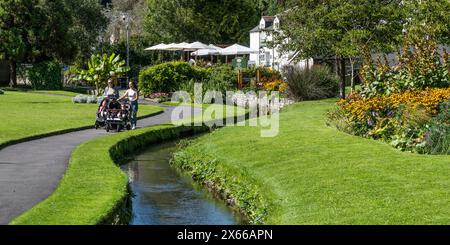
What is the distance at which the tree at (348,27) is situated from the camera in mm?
35438

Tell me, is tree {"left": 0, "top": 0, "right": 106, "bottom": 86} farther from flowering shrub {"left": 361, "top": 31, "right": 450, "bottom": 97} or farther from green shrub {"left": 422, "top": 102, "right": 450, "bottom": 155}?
green shrub {"left": 422, "top": 102, "right": 450, "bottom": 155}

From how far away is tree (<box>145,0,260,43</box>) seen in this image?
259ft

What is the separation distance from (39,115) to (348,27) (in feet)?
50.1

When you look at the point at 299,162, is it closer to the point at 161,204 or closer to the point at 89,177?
the point at 161,204

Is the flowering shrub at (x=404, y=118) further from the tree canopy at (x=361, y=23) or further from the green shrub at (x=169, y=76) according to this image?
the green shrub at (x=169, y=76)

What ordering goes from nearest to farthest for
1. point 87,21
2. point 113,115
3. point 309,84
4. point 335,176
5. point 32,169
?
1. point 335,176
2. point 32,169
3. point 113,115
4. point 309,84
5. point 87,21

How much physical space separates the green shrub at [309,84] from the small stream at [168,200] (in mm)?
18614

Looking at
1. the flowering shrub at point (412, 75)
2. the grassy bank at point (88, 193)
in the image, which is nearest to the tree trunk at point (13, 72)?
the grassy bank at point (88, 193)

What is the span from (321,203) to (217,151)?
8125mm

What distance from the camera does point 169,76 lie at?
46438 mm

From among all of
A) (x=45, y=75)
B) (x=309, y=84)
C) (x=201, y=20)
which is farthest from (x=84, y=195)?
(x=201, y=20)

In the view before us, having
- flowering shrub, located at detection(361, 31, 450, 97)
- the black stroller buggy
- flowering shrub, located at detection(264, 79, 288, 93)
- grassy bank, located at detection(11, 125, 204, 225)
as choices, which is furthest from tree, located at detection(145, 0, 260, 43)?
grassy bank, located at detection(11, 125, 204, 225)

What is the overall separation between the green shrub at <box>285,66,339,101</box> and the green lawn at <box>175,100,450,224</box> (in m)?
16.3

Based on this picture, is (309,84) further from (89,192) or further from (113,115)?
(89,192)
